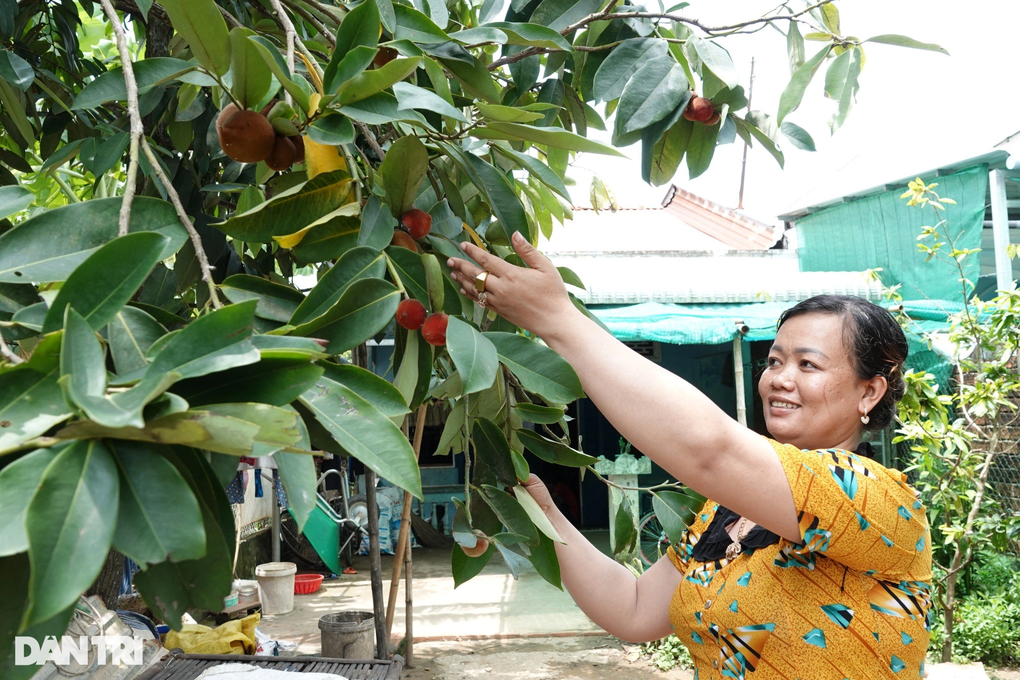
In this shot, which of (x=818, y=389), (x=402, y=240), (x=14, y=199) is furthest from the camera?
(x=818, y=389)

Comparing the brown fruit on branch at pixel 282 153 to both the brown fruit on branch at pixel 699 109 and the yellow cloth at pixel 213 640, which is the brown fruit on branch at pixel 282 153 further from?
the yellow cloth at pixel 213 640

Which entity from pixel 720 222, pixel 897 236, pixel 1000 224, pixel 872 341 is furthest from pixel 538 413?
pixel 720 222

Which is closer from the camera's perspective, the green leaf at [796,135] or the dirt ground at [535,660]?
the green leaf at [796,135]

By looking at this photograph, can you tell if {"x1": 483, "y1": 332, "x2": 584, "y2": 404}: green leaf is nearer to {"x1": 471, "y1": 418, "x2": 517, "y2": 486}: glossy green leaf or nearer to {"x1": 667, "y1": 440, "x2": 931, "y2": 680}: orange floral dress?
{"x1": 471, "y1": 418, "x2": 517, "y2": 486}: glossy green leaf

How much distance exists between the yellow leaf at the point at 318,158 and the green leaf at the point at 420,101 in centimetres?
9

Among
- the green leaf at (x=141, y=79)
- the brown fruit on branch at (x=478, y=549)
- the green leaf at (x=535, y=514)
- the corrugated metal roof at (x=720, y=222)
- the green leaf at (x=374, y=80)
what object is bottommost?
the brown fruit on branch at (x=478, y=549)

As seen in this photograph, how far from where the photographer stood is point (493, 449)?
90 centimetres

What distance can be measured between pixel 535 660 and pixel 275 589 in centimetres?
193

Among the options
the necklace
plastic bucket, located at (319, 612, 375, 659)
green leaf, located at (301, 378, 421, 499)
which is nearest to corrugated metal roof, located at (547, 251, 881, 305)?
plastic bucket, located at (319, 612, 375, 659)

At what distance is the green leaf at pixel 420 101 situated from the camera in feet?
2.12

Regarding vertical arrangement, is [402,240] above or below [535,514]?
above

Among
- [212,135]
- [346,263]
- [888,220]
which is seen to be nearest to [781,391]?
[346,263]

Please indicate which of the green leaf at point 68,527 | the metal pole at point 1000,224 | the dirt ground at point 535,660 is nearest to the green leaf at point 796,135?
the green leaf at point 68,527

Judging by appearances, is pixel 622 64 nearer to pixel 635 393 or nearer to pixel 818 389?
pixel 635 393
